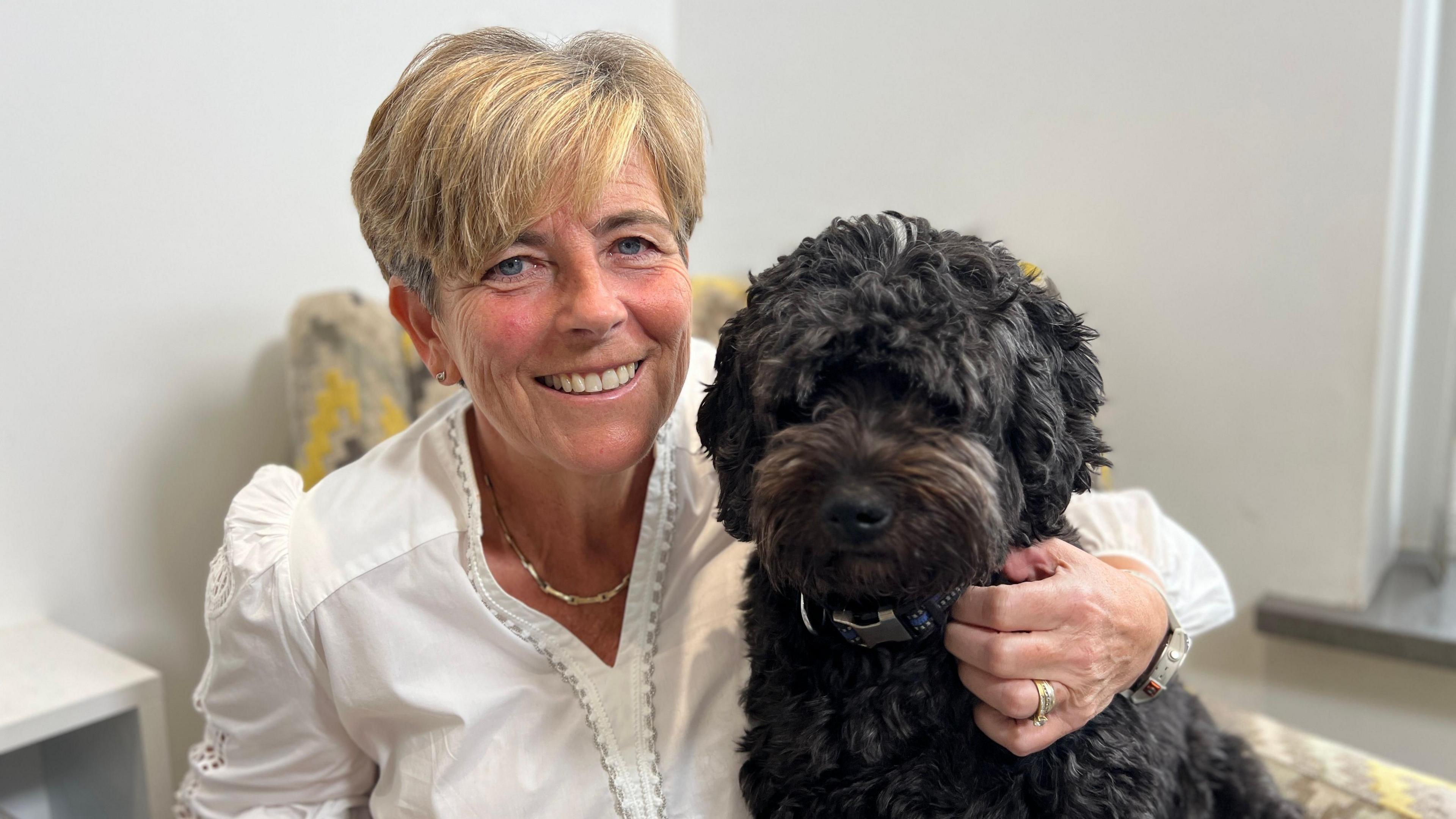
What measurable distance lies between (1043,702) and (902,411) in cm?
34

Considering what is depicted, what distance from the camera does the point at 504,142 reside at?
1116 millimetres

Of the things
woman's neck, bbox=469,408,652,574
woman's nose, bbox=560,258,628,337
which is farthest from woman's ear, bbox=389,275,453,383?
woman's nose, bbox=560,258,628,337

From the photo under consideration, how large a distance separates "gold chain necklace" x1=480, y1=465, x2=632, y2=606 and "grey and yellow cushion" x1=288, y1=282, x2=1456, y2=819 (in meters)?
0.65

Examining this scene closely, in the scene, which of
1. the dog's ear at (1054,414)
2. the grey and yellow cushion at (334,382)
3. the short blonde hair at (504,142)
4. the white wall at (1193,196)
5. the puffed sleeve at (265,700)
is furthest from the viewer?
the white wall at (1193,196)

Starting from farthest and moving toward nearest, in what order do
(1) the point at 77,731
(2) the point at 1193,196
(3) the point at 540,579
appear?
(2) the point at 1193,196 < (1) the point at 77,731 < (3) the point at 540,579

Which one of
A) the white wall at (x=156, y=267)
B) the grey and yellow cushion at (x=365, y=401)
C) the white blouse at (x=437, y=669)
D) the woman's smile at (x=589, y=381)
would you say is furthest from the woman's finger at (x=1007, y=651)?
the white wall at (x=156, y=267)

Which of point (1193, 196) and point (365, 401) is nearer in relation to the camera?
point (365, 401)

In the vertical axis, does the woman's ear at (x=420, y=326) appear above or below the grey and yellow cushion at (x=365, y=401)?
above

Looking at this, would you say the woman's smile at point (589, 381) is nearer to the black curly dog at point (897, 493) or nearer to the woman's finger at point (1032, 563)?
the black curly dog at point (897, 493)

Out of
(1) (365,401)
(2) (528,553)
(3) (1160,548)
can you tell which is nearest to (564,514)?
(2) (528,553)

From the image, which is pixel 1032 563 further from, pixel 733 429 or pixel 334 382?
pixel 334 382

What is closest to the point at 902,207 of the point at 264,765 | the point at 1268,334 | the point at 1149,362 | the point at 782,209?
the point at 782,209

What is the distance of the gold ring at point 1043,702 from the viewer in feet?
3.25

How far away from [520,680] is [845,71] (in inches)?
82.6
